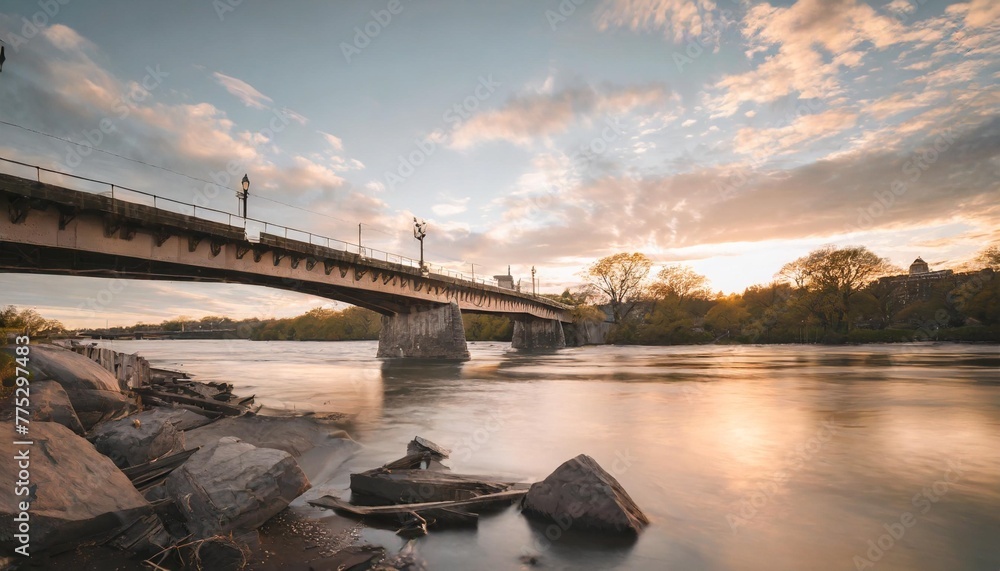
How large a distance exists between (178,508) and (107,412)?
7410 millimetres

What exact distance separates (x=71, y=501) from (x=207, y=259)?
2679 cm

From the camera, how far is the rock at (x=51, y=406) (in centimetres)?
750

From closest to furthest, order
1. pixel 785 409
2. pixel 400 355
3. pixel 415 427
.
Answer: pixel 415 427
pixel 785 409
pixel 400 355

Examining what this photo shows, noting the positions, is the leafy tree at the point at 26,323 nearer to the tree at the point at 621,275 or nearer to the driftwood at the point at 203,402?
the driftwood at the point at 203,402

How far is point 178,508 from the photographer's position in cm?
527

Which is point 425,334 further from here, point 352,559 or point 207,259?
point 352,559

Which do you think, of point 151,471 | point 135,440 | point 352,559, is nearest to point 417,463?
point 352,559

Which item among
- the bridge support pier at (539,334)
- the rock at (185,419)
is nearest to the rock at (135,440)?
the rock at (185,419)

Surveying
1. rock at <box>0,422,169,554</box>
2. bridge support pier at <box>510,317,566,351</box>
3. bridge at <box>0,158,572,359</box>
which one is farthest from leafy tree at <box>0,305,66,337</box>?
bridge support pier at <box>510,317,566,351</box>

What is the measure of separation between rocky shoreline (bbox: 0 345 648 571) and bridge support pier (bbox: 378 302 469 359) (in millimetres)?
43759

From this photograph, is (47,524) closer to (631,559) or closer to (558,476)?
(558,476)

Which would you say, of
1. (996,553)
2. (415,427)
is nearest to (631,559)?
(996,553)

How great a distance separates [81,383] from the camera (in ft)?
33.1

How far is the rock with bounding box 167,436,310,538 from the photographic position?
5.01 metres
